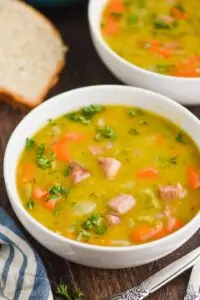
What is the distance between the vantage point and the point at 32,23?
416 centimetres

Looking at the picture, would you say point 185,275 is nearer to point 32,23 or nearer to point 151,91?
point 151,91

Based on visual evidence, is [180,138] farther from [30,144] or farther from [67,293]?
[67,293]

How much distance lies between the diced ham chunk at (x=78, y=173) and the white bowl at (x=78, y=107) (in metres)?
0.25

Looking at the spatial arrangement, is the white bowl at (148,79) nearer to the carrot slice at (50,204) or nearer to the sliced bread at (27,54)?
the sliced bread at (27,54)

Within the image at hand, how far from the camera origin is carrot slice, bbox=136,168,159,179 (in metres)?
3.16

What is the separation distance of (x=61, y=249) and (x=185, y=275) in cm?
56

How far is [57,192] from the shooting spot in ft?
10.1

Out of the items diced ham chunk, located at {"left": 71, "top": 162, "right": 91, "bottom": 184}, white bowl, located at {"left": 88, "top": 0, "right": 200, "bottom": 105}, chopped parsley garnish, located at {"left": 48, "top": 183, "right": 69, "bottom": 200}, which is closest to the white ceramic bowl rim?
white bowl, located at {"left": 88, "top": 0, "right": 200, "bottom": 105}

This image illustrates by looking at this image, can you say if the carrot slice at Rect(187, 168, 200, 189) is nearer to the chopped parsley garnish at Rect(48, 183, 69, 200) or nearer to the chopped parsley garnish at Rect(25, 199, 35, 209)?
the chopped parsley garnish at Rect(48, 183, 69, 200)

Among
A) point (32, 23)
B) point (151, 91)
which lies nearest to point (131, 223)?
point (151, 91)

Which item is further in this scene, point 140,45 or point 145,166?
point 140,45

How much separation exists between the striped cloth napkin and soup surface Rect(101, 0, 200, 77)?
43.8 inches

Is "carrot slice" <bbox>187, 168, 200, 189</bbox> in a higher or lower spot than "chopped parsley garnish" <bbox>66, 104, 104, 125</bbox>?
higher

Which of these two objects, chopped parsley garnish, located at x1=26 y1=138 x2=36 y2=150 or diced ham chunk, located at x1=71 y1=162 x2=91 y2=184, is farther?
chopped parsley garnish, located at x1=26 y1=138 x2=36 y2=150
